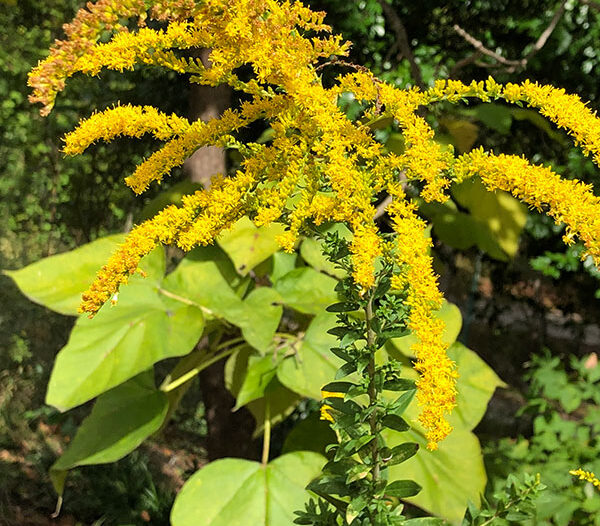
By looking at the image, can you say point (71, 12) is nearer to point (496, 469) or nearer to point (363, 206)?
point (496, 469)

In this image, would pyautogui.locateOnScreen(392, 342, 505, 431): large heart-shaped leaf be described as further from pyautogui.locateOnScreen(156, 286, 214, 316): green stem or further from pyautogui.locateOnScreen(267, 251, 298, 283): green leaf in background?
pyautogui.locateOnScreen(156, 286, 214, 316): green stem

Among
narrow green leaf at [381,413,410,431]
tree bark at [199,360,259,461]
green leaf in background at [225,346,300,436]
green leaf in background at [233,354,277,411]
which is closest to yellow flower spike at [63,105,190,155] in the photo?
narrow green leaf at [381,413,410,431]

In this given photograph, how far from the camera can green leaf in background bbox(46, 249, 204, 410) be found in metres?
1.25

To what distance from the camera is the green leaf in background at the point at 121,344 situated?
4.09ft

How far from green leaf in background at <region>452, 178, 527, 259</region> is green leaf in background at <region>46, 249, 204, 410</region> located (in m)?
0.79

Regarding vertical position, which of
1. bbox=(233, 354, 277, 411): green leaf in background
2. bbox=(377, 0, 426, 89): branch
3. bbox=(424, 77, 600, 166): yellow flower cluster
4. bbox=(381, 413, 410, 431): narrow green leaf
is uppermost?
bbox=(424, 77, 600, 166): yellow flower cluster

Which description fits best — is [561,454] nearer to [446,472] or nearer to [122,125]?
[446,472]

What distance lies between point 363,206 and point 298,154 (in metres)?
0.09

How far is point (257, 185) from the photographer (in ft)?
2.11

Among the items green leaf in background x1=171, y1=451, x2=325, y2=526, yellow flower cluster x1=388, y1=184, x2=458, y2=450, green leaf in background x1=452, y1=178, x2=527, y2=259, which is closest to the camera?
yellow flower cluster x1=388, y1=184, x2=458, y2=450

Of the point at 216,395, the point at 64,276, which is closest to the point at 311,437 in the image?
the point at 216,395

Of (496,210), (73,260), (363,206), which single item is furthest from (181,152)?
(496,210)

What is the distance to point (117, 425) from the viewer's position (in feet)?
4.56

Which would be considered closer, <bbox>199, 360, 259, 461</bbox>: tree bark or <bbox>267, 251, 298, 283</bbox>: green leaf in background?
<bbox>267, 251, 298, 283</bbox>: green leaf in background
